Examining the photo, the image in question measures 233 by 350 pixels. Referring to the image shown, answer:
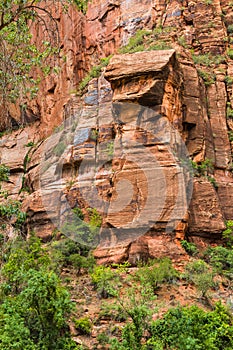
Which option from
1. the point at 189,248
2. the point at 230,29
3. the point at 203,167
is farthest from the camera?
the point at 230,29

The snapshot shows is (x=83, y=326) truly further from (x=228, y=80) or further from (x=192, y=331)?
(x=228, y=80)

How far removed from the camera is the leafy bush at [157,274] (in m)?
12.9

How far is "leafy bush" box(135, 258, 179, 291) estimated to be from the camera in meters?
12.9

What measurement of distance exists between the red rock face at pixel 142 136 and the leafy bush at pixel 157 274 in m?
1.02

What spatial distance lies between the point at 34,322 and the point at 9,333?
1309 mm

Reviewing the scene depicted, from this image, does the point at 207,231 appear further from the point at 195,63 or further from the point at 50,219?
the point at 195,63

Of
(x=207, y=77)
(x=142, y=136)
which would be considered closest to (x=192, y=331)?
(x=142, y=136)

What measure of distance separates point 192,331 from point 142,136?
9026 mm

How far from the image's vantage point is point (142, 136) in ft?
54.6

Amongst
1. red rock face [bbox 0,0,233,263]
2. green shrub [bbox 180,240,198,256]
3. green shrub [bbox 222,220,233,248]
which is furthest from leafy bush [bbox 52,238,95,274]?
green shrub [bbox 222,220,233,248]

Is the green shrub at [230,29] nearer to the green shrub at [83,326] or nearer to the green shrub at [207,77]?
the green shrub at [207,77]

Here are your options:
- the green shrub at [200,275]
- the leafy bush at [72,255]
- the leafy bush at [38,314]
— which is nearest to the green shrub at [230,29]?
the green shrub at [200,275]

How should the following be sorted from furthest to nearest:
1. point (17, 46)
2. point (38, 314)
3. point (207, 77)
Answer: point (207, 77) < point (38, 314) < point (17, 46)

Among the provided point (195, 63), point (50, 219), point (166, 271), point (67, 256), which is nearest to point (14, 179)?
point (50, 219)
